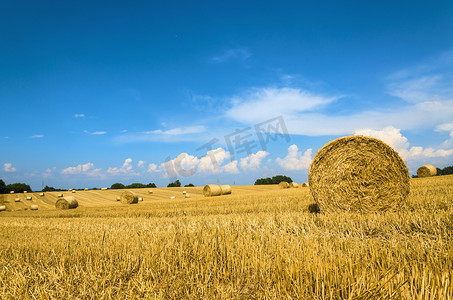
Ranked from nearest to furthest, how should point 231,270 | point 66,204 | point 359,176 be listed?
point 231,270
point 359,176
point 66,204

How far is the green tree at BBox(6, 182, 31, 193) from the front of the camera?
186ft

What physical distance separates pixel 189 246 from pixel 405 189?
6504 mm

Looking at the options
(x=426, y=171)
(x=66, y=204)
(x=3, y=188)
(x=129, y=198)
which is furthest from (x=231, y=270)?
(x=3, y=188)

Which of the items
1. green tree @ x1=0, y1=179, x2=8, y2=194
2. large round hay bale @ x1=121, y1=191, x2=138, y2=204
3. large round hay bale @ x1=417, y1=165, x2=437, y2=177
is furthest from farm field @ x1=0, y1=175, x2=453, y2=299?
green tree @ x1=0, y1=179, x2=8, y2=194

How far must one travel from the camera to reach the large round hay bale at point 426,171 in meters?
22.1

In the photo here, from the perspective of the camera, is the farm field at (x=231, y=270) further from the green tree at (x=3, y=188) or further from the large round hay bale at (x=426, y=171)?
the green tree at (x=3, y=188)

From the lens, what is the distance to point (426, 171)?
A: 22.3m

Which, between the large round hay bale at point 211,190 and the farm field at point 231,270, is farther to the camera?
the large round hay bale at point 211,190

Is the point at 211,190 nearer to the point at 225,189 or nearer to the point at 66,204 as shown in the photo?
the point at 225,189

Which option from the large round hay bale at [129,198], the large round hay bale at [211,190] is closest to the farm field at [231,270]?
the large round hay bale at [129,198]

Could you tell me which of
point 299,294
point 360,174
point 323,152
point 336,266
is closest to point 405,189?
point 360,174

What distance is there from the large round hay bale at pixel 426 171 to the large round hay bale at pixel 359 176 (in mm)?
19503

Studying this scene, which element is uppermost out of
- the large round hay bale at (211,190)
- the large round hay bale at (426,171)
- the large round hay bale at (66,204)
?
the large round hay bale at (426,171)

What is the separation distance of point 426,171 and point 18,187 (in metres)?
74.0
